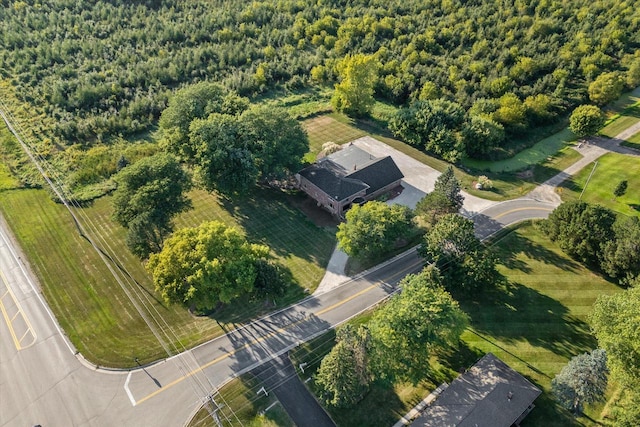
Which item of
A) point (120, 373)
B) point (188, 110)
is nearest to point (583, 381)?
point (120, 373)

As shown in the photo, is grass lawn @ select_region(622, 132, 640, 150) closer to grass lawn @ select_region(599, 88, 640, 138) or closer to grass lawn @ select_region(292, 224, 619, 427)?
grass lawn @ select_region(599, 88, 640, 138)

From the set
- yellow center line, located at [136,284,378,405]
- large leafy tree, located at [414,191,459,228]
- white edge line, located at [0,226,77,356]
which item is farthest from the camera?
large leafy tree, located at [414,191,459,228]

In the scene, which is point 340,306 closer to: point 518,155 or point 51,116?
point 518,155

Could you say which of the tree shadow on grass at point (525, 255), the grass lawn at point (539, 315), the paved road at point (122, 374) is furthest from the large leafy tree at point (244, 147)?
the grass lawn at point (539, 315)

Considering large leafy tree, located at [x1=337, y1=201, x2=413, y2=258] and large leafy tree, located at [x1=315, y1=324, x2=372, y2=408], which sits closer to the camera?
large leafy tree, located at [x1=315, y1=324, x2=372, y2=408]

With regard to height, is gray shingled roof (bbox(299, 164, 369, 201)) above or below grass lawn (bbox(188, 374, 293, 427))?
above

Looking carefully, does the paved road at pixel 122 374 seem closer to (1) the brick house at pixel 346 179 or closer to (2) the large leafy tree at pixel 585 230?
(1) the brick house at pixel 346 179

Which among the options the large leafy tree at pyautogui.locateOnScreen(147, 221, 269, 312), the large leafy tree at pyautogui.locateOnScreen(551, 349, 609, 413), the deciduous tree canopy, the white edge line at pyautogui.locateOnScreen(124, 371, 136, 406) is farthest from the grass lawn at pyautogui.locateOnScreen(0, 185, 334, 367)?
the large leafy tree at pyautogui.locateOnScreen(551, 349, 609, 413)
